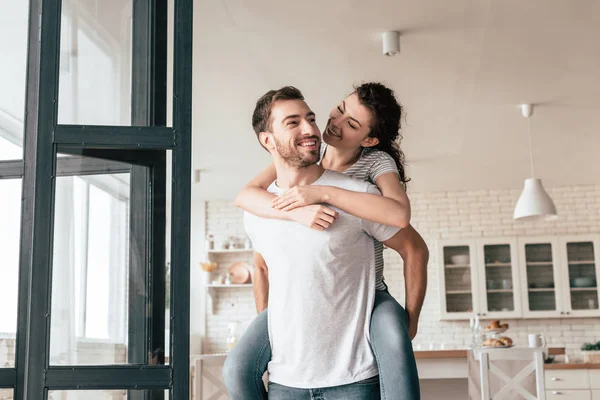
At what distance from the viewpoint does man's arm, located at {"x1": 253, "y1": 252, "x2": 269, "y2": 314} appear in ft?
7.05

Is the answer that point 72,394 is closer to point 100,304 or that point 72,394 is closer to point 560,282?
point 100,304

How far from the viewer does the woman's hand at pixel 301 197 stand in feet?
5.85

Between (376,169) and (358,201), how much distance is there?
255 millimetres

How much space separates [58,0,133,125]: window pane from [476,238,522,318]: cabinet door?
7.05m

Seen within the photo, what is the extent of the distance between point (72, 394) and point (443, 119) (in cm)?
450

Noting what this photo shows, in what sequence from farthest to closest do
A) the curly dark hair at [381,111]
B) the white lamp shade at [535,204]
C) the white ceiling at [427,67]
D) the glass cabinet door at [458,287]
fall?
the glass cabinet door at [458,287] < the white lamp shade at [535,204] < the white ceiling at [427,67] < the curly dark hair at [381,111]

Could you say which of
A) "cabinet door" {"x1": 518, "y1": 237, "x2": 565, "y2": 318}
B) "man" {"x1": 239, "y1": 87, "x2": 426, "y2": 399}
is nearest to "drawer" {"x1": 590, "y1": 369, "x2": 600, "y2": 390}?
"cabinet door" {"x1": 518, "y1": 237, "x2": 565, "y2": 318}

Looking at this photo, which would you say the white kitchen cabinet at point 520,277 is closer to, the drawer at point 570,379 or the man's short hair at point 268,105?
the drawer at point 570,379

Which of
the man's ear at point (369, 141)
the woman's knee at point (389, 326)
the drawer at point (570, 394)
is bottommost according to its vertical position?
the drawer at point (570, 394)

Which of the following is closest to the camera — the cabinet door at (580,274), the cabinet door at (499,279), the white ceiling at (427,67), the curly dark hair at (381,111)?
the curly dark hair at (381,111)

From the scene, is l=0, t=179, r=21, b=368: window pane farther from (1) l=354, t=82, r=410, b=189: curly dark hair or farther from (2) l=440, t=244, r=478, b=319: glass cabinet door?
(2) l=440, t=244, r=478, b=319: glass cabinet door

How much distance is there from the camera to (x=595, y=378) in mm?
5480

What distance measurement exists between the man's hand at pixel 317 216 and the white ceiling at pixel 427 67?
225cm

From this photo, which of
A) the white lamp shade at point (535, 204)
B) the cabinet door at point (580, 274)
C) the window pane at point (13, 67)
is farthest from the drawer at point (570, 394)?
the window pane at point (13, 67)
